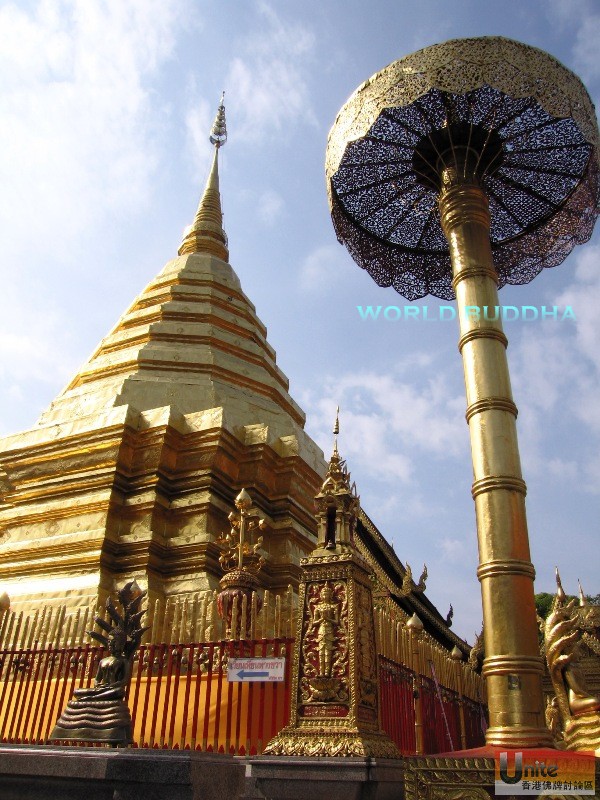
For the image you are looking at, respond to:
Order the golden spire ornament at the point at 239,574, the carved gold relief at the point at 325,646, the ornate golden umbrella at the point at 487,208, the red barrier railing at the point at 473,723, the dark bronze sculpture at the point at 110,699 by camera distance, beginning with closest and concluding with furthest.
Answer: the carved gold relief at the point at 325,646, the dark bronze sculpture at the point at 110,699, the ornate golden umbrella at the point at 487,208, the golden spire ornament at the point at 239,574, the red barrier railing at the point at 473,723

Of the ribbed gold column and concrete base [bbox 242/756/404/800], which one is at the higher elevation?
the ribbed gold column

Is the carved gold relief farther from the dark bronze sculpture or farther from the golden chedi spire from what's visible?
the golden chedi spire

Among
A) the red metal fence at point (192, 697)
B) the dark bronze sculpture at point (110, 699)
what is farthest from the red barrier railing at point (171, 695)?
the dark bronze sculpture at point (110, 699)

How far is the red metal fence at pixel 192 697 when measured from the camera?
210 inches

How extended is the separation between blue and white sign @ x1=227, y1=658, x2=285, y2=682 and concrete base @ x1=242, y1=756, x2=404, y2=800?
2.48ft

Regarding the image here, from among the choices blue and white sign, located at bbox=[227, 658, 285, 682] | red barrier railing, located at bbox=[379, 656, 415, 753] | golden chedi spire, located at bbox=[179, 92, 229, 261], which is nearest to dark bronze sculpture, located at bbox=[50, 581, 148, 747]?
blue and white sign, located at bbox=[227, 658, 285, 682]

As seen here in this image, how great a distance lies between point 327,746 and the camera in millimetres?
4449

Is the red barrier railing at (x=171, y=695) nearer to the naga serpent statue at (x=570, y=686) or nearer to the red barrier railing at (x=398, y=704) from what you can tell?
the red barrier railing at (x=398, y=704)

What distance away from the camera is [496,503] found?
573 cm

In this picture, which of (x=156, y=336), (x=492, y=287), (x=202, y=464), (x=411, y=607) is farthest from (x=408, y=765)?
(x=411, y=607)

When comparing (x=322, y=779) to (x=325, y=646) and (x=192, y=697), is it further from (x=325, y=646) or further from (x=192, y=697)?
(x=192, y=697)

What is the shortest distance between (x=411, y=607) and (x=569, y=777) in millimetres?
13935

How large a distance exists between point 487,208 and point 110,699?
5868 mm

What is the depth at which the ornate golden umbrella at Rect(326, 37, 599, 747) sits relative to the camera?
545 centimetres
